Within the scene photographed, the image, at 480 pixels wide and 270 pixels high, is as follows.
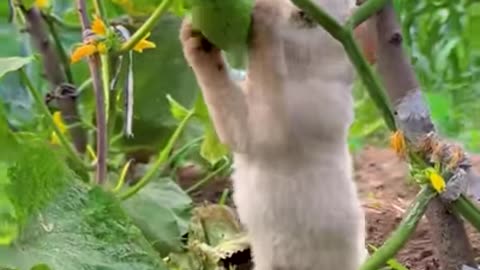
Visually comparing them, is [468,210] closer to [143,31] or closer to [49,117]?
[143,31]

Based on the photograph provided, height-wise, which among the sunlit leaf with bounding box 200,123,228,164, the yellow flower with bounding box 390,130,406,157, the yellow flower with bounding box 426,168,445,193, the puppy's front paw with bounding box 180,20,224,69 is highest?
the puppy's front paw with bounding box 180,20,224,69

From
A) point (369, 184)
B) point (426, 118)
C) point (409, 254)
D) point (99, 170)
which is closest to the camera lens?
point (426, 118)

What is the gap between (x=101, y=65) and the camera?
Result: 747 mm

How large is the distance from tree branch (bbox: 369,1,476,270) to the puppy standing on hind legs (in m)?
0.02

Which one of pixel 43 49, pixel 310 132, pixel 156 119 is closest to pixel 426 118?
pixel 310 132

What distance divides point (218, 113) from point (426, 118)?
0.13m

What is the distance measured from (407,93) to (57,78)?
1.68 ft

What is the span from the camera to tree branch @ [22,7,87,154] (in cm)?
103

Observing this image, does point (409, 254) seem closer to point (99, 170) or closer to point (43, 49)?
point (99, 170)

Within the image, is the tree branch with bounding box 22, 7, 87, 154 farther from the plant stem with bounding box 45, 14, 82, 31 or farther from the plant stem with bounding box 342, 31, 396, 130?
the plant stem with bounding box 342, 31, 396, 130

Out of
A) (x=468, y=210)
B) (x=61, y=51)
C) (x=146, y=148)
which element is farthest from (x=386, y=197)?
(x=468, y=210)

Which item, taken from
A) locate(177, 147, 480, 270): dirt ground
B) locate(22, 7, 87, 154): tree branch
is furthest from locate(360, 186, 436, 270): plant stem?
locate(22, 7, 87, 154): tree branch

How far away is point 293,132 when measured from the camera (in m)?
0.67

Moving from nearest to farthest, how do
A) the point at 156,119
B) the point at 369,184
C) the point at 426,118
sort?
the point at 426,118 → the point at 156,119 → the point at 369,184
